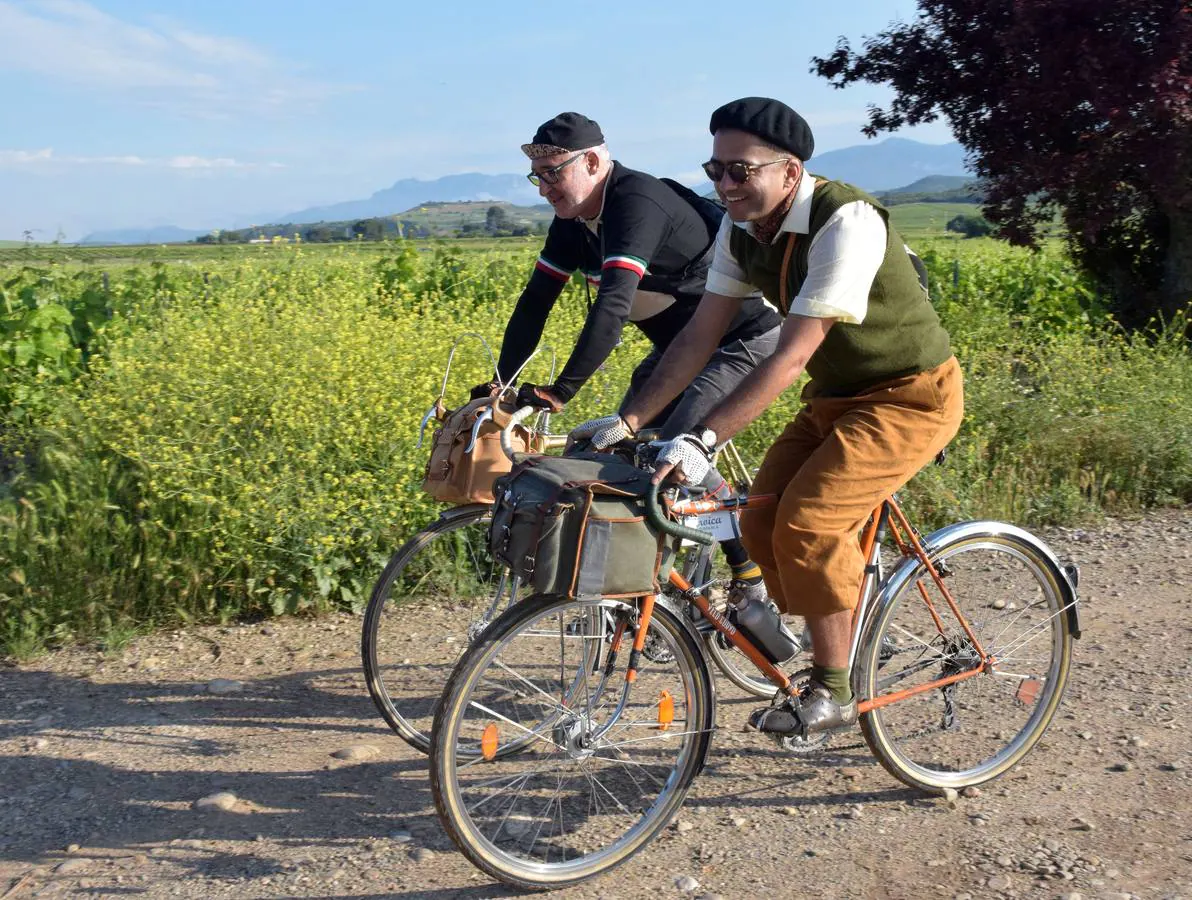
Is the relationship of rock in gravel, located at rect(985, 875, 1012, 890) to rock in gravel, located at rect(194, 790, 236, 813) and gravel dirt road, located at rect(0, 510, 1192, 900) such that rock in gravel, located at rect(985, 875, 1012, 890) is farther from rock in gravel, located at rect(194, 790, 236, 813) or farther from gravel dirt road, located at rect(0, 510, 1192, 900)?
rock in gravel, located at rect(194, 790, 236, 813)

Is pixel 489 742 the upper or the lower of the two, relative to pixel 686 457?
lower

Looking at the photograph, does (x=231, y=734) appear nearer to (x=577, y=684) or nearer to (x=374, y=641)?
(x=374, y=641)

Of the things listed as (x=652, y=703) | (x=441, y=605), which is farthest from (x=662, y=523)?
(x=441, y=605)

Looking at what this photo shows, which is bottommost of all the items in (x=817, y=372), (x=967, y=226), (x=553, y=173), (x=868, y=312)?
(x=817, y=372)

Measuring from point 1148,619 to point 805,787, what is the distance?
2.60 m

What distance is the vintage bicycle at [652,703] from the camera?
3.45 meters

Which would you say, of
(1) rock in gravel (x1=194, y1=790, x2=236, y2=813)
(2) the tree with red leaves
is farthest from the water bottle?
(2) the tree with red leaves

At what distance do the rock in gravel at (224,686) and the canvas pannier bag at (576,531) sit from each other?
2247 millimetres

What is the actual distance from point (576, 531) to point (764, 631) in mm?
999

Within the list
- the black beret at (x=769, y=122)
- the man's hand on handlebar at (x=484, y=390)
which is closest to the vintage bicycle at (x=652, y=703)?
the man's hand on handlebar at (x=484, y=390)

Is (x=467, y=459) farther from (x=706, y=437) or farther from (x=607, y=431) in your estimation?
(x=706, y=437)

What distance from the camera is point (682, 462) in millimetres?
3293

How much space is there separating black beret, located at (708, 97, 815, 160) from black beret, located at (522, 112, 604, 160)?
0.93 meters

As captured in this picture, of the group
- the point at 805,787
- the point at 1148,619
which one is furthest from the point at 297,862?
the point at 1148,619
